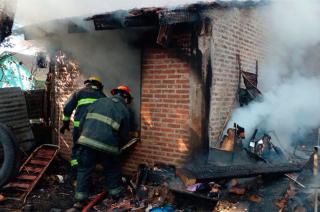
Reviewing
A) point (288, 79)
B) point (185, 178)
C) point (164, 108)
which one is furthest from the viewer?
point (288, 79)

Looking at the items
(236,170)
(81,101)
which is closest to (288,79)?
(236,170)

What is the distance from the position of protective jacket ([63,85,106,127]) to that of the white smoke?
106 inches

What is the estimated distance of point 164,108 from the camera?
20.1 ft

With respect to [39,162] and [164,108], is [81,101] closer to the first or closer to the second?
[164,108]

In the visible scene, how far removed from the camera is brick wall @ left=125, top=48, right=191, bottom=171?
590cm

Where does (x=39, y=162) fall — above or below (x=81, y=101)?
below

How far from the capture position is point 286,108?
8.09 metres

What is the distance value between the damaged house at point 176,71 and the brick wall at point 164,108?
18mm

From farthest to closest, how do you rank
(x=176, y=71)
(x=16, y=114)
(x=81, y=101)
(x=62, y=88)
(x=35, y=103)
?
Result: (x=35, y=103), (x=62, y=88), (x=16, y=114), (x=81, y=101), (x=176, y=71)

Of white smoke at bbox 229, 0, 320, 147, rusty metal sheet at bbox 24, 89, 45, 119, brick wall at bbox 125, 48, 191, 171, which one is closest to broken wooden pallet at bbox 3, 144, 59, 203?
rusty metal sheet at bbox 24, 89, 45, 119

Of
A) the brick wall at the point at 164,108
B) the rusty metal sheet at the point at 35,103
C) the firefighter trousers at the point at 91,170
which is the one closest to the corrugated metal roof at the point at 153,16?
the brick wall at the point at 164,108

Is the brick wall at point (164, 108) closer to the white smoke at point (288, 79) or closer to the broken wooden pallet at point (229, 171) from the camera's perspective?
the broken wooden pallet at point (229, 171)

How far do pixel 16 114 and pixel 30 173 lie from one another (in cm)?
159

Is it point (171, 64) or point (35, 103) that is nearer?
point (171, 64)
